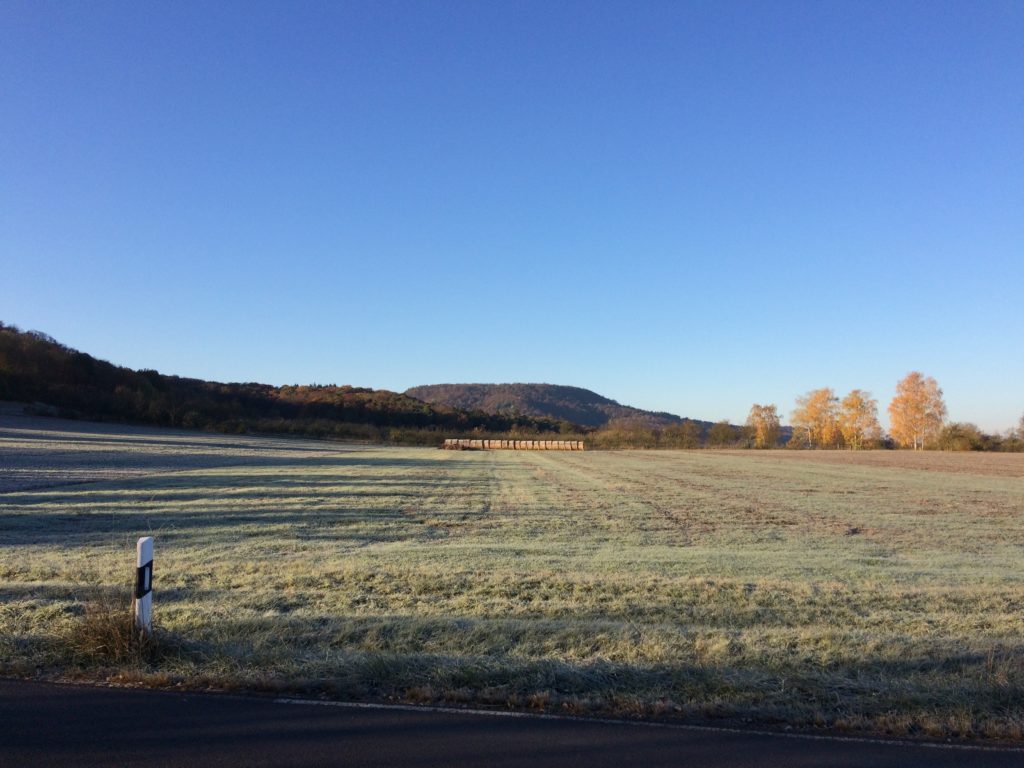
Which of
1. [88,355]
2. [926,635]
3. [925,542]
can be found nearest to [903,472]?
[925,542]

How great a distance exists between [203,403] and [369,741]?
120085 mm

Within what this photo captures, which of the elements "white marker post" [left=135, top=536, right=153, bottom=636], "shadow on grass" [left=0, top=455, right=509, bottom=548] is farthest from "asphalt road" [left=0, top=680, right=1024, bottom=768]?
"shadow on grass" [left=0, top=455, right=509, bottom=548]

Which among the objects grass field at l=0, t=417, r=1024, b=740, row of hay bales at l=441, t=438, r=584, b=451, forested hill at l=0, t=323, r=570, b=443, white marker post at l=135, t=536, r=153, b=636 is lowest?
row of hay bales at l=441, t=438, r=584, b=451

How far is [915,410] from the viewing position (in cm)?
12506

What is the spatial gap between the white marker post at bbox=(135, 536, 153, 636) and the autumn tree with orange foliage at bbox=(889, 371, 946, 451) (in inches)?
5311

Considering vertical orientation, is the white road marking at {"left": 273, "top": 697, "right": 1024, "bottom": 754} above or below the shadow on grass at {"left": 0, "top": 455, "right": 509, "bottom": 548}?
above

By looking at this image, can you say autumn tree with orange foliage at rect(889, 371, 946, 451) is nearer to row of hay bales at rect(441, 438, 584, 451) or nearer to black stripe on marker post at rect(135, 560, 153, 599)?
row of hay bales at rect(441, 438, 584, 451)

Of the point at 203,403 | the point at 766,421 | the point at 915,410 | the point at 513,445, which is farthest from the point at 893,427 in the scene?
the point at 203,403

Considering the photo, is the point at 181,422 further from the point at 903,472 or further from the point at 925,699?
the point at 925,699

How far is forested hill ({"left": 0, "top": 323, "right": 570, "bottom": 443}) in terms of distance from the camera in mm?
93688

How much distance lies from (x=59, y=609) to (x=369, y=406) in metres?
145

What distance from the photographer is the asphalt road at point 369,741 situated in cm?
470

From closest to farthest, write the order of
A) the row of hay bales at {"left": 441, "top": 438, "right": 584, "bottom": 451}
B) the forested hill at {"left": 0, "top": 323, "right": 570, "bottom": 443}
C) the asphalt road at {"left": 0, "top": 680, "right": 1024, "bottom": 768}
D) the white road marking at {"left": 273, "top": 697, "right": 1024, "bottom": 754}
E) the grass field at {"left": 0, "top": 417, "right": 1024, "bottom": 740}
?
the asphalt road at {"left": 0, "top": 680, "right": 1024, "bottom": 768}, the white road marking at {"left": 273, "top": 697, "right": 1024, "bottom": 754}, the grass field at {"left": 0, "top": 417, "right": 1024, "bottom": 740}, the forested hill at {"left": 0, "top": 323, "right": 570, "bottom": 443}, the row of hay bales at {"left": 441, "top": 438, "right": 584, "bottom": 451}

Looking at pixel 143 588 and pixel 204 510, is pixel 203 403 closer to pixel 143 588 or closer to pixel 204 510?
pixel 204 510
